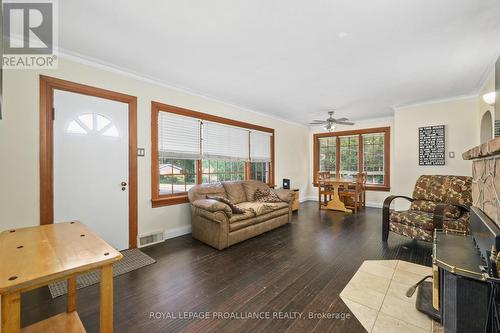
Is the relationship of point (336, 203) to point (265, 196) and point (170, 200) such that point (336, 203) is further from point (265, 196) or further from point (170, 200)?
point (170, 200)

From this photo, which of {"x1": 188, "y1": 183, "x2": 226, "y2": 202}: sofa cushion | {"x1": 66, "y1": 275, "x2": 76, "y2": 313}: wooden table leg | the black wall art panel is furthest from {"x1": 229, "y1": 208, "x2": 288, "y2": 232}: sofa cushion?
the black wall art panel

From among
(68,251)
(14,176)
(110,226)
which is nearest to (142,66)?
(14,176)

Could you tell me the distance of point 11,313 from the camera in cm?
89

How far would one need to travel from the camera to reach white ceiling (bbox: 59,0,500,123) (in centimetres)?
186

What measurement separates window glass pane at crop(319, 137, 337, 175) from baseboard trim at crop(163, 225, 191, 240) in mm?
4964

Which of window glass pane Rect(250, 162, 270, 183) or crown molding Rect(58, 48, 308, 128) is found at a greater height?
crown molding Rect(58, 48, 308, 128)

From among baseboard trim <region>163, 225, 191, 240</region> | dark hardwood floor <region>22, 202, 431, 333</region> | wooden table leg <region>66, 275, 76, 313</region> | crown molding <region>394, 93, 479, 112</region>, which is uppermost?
crown molding <region>394, 93, 479, 112</region>

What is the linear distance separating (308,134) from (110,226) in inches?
244

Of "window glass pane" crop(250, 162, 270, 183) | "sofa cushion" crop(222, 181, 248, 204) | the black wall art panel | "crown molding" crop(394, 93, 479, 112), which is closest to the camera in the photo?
"sofa cushion" crop(222, 181, 248, 204)

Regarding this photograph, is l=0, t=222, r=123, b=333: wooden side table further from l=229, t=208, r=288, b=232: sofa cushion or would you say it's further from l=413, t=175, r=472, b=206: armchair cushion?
l=413, t=175, r=472, b=206: armchair cushion

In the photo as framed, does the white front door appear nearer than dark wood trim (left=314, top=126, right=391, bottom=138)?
Yes

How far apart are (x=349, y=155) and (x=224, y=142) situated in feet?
13.7

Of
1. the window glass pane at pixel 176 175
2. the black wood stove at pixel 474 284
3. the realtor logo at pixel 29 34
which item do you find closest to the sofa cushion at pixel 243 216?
the window glass pane at pixel 176 175

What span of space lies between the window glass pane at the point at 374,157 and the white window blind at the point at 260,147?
2970 mm
